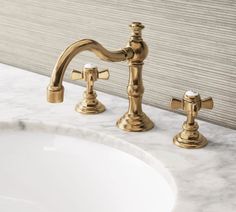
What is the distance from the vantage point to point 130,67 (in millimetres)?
1047

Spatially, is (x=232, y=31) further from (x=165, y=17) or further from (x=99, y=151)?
(x=99, y=151)

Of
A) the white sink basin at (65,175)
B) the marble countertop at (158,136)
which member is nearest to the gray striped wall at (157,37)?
the marble countertop at (158,136)

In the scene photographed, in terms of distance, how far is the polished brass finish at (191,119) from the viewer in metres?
0.98

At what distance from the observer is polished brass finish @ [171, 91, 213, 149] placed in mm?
979

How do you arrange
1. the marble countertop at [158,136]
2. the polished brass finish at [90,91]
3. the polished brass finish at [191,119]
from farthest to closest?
the polished brass finish at [90,91] < the polished brass finish at [191,119] < the marble countertop at [158,136]

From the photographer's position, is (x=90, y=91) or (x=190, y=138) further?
(x=90, y=91)

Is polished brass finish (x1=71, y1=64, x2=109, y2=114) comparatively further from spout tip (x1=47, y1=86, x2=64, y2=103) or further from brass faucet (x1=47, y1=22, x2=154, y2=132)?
spout tip (x1=47, y1=86, x2=64, y2=103)

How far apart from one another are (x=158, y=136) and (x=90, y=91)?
0.16 metres

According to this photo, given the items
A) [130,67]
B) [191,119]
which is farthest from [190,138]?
[130,67]

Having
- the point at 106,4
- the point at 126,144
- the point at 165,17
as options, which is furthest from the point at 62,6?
the point at 126,144

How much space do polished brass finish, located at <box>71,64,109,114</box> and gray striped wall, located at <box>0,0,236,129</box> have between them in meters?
0.10

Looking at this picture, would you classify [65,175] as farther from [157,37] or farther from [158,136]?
[157,37]

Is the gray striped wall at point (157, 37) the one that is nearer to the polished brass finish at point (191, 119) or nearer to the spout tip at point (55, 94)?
the polished brass finish at point (191, 119)

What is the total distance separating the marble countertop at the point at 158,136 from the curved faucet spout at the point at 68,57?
15 cm
